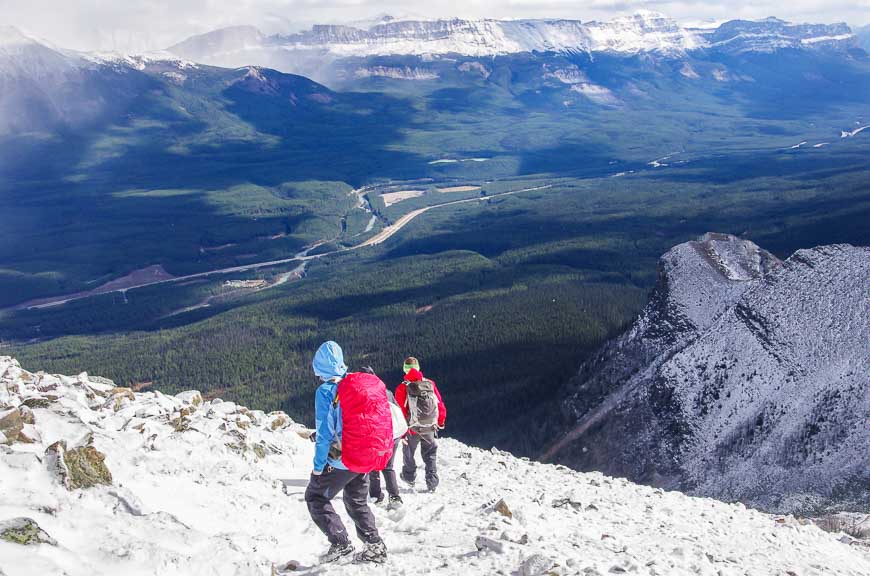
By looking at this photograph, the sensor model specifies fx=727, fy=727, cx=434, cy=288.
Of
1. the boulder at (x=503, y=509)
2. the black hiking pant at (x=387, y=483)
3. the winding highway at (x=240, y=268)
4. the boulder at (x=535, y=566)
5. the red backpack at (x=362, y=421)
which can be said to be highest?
the red backpack at (x=362, y=421)

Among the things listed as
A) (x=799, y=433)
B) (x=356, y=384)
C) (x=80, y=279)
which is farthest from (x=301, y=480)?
(x=80, y=279)

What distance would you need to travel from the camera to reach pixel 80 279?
536 feet

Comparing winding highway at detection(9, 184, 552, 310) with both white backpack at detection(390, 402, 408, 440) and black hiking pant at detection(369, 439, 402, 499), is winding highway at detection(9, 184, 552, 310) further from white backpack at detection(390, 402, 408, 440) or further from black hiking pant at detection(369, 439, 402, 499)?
white backpack at detection(390, 402, 408, 440)

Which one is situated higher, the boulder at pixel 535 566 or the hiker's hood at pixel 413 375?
the hiker's hood at pixel 413 375

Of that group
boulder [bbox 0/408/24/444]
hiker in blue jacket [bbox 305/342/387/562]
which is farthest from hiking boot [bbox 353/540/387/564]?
boulder [bbox 0/408/24/444]

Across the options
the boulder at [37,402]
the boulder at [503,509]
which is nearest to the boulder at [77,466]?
the boulder at [37,402]

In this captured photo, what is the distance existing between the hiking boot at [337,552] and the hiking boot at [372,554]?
0.74 feet

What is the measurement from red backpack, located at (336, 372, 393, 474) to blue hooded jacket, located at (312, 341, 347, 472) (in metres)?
0.15

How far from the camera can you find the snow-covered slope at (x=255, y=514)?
11.6 m

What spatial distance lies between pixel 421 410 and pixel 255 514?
17.5 feet

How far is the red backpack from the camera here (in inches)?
491

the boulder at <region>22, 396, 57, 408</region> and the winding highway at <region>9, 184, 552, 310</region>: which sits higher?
the boulder at <region>22, 396, 57, 408</region>

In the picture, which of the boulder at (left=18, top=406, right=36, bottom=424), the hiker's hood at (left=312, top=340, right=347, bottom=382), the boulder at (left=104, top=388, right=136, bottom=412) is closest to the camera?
the hiker's hood at (left=312, top=340, right=347, bottom=382)

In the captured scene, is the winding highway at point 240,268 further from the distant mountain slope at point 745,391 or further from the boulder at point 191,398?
the boulder at point 191,398
